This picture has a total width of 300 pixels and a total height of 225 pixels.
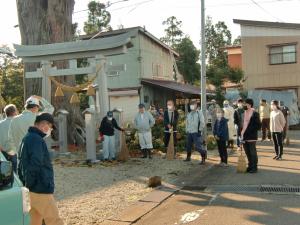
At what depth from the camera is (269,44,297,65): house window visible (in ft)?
98.0

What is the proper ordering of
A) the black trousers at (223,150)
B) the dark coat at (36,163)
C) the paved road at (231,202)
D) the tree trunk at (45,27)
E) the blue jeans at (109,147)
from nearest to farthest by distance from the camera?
the dark coat at (36,163) → the paved road at (231,202) → the black trousers at (223,150) → the blue jeans at (109,147) → the tree trunk at (45,27)

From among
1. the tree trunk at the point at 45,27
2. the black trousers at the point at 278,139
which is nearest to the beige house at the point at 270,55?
the tree trunk at the point at 45,27

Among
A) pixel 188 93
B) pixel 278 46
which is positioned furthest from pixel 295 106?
pixel 188 93

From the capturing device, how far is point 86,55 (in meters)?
15.5

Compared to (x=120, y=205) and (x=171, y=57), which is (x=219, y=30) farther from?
(x=120, y=205)

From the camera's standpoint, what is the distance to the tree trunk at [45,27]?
17531 millimetres

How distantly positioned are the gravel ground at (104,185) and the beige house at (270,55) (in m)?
17.4

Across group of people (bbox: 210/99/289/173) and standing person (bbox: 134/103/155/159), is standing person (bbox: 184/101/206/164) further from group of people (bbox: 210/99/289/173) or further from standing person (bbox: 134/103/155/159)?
standing person (bbox: 134/103/155/159)

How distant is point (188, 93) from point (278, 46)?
22.1ft

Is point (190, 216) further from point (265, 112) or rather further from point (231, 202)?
point (265, 112)

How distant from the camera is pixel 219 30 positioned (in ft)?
201

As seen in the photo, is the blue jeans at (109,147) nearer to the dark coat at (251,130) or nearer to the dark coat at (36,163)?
the dark coat at (251,130)

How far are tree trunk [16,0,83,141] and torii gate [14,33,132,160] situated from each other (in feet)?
4.93

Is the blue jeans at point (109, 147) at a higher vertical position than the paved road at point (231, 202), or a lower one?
higher
